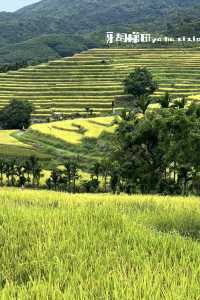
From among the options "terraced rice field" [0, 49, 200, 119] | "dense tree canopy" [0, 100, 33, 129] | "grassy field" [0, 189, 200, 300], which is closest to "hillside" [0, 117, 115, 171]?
"dense tree canopy" [0, 100, 33, 129]

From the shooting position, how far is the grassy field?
473cm

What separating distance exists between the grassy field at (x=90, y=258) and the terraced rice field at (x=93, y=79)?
98.7 m

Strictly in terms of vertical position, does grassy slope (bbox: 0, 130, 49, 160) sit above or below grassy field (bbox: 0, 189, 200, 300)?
below

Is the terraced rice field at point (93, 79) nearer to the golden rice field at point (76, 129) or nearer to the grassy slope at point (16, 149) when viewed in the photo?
the golden rice field at point (76, 129)

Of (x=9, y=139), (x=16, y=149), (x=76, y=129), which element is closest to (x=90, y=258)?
(x=16, y=149)

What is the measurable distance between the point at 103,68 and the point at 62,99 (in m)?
33.9

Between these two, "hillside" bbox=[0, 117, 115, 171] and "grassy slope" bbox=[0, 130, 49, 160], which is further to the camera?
"hillside" bbox=[0, 117, 115, 171]

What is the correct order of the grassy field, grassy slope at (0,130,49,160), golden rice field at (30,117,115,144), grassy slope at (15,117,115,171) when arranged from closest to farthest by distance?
1. the grassy field
2. grassy slope at (0,130,49,160)
3. grassy slope at (15,117,115,171)
4. golden rice field at (30,117,115,144)

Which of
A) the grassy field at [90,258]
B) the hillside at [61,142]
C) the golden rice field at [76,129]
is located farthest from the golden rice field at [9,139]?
the grassy field at [90,258]

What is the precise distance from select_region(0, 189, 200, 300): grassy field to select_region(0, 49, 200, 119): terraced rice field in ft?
324

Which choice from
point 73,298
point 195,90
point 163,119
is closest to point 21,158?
point 163,119

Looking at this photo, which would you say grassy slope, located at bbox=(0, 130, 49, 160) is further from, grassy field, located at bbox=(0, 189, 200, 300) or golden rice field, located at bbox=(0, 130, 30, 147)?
grassy field, located at bbox=(0, 189, 200, 300)

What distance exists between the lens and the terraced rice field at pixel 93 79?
376 feet

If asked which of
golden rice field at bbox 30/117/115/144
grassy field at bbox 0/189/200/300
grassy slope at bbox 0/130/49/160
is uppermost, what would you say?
grassy field at bbox 0/189/200/300
